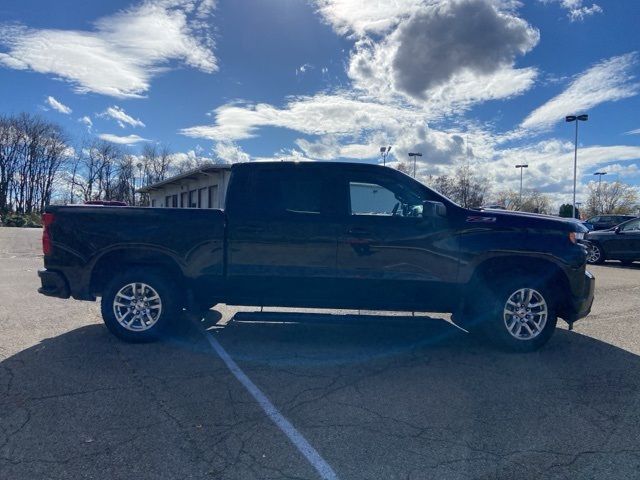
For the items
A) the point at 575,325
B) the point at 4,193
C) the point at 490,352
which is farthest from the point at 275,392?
the point at 4,193

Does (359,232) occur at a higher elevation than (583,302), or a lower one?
higher

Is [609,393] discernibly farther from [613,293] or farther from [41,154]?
[41,154]

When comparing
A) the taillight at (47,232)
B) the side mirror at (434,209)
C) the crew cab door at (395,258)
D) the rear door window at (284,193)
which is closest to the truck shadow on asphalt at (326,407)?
the crew cab door at (395,258)

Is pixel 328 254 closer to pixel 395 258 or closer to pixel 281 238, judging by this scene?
pixel 281 238

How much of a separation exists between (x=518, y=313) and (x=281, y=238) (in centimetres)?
279

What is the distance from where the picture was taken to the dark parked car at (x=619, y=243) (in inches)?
578

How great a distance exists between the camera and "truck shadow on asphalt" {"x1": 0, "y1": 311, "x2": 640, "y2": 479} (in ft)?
10.1

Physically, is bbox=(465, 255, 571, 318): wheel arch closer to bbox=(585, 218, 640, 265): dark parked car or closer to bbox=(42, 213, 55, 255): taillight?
bbox=(42, 213, 55, 255): taillight

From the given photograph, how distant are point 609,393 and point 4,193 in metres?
79.0

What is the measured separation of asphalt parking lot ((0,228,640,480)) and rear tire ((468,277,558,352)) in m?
0.23

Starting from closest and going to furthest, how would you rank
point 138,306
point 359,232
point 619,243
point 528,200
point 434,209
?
point 434,209
point 359,232
point 138,306
point 619,243
point 528,200

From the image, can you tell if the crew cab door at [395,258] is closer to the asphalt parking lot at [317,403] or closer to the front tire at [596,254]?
the asphalt parking lot at [317,403]

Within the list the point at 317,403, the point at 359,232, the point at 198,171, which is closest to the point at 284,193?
the point at 359,232

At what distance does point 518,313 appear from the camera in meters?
5.44
